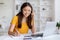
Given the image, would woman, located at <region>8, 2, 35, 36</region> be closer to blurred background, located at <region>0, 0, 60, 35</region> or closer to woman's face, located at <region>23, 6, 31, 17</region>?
woman's face, located at <region>23, 6, 31, 17</region>

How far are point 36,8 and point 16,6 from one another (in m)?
0.56

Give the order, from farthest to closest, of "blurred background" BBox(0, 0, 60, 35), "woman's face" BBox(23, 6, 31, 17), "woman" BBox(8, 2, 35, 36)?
"blurred background" BBox(0, 0, 60, 35) < "woman's face" BBox(23, 6, 31, 17) < "woman" BBox(8, 2, 35, 36)

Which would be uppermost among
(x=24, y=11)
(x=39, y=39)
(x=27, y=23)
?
(x=24, y=11)

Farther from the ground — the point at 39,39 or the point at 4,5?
the point at 4,5

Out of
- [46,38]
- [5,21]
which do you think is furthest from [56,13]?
[46,38]

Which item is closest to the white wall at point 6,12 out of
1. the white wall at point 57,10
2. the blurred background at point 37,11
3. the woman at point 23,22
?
the blurred background at point 37,11

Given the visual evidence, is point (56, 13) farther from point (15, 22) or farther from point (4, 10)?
point (15, 22)

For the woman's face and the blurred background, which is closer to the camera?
the woman's face

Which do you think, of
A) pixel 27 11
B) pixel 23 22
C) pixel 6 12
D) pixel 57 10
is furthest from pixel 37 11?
pixel 23 22

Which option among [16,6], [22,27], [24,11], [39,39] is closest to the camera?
[39,39]

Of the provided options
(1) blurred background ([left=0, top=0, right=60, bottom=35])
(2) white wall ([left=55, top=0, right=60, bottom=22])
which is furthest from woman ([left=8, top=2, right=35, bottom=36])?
(2) white wall ([left=55, top=0, right=60, bottom=22])

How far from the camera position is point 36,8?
3643mm

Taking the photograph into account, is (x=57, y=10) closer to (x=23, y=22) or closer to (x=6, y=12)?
(x=6, y=12)

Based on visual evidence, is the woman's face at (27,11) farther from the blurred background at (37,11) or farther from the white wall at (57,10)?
the white wall at (57,10)
